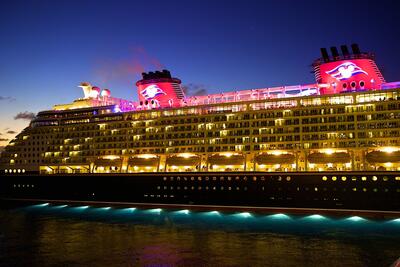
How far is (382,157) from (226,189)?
551 inches

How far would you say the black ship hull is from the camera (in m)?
33.6

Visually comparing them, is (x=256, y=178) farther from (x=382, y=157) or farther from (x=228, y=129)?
(x=382, y=157)

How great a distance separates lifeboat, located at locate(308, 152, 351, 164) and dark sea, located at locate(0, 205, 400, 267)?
4999 mm

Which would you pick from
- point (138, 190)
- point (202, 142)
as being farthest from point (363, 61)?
point (138, 190)

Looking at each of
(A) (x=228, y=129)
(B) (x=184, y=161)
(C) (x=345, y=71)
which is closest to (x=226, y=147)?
(A) (x=228, y=129)

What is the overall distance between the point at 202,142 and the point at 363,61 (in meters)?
17.9

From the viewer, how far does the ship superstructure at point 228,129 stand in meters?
36.9

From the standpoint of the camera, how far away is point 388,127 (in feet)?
118

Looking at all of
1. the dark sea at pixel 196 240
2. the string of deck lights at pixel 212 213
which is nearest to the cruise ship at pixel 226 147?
the string of deck lights at pixel 212 213

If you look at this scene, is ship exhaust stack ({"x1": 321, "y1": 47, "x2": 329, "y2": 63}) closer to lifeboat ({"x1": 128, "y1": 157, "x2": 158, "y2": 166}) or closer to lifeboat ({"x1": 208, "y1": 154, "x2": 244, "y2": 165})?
lifeboat ({"x1": 208, "y1": 154, "x2": 244, "y2": 165})

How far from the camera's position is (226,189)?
38594mm

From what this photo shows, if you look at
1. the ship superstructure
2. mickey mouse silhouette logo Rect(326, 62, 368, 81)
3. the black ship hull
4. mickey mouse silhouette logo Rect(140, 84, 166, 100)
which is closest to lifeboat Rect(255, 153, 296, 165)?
the ship superstructure

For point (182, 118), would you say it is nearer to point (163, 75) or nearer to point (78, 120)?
point (163, 75)

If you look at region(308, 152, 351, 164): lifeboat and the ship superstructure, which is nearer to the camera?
region(308, 152, 351, 164): lifeboat
